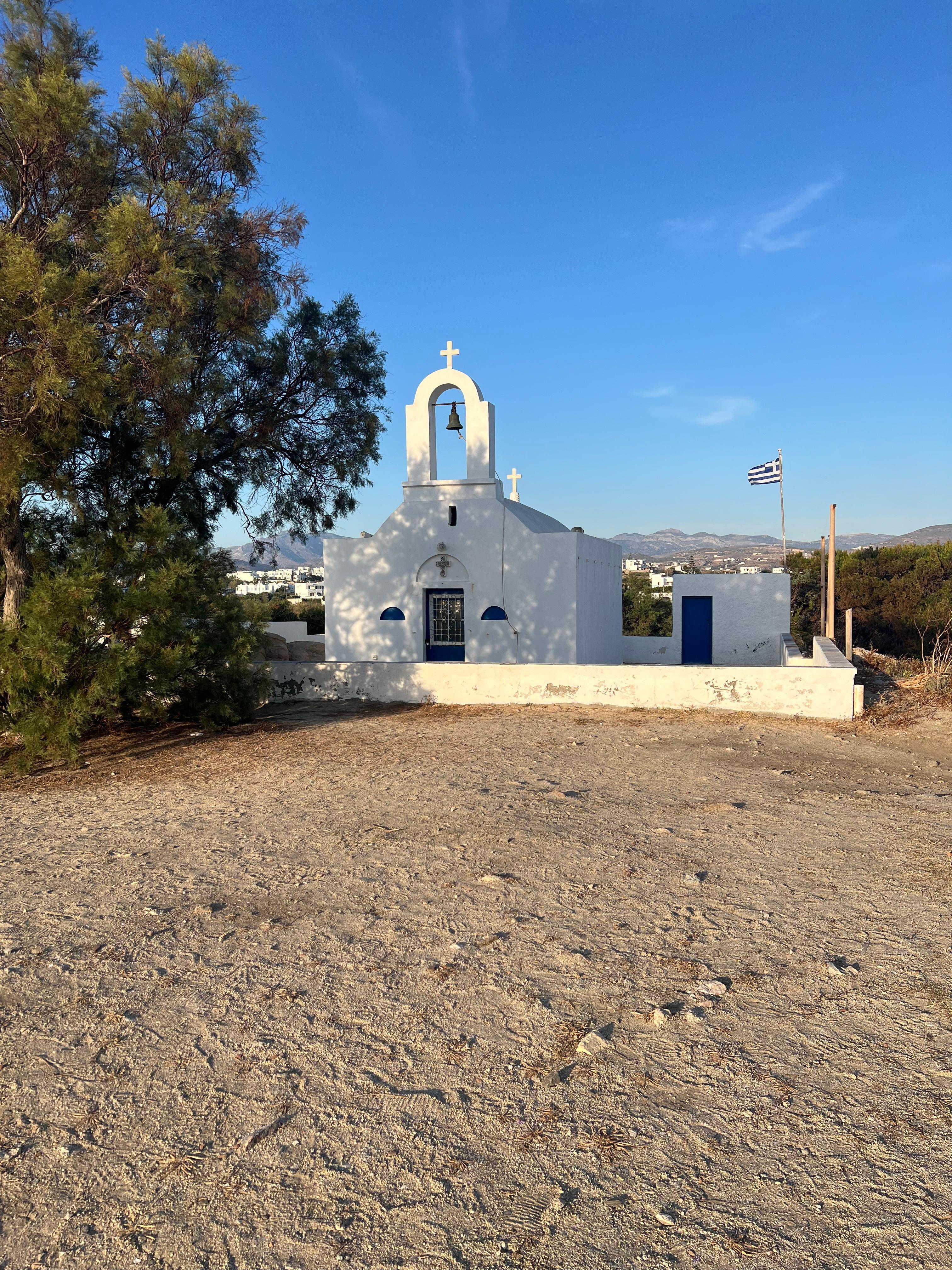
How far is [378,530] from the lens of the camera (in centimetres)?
1752

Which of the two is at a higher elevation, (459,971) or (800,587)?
(800,587)

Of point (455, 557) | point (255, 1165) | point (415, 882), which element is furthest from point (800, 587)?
point (255, 1165)

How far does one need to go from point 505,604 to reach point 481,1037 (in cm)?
1347

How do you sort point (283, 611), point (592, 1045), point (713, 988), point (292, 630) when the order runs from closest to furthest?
point (592, 1045) < point (713, 988) < point (292, 630) < point (283, 611)

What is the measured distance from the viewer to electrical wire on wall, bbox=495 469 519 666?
16.9 m

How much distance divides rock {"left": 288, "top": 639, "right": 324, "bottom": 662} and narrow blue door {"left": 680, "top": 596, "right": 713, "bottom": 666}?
9797 mm

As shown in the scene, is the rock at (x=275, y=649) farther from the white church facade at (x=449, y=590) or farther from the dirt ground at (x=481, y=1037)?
the dirt ground at (x=481, y=1037)

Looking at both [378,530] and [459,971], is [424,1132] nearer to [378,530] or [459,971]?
[459,971]

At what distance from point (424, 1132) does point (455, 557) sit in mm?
14458

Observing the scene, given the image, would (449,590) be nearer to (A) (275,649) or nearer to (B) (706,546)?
(A) (275,649)

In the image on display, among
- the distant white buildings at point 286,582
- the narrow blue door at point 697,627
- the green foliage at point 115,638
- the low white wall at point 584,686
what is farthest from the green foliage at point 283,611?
the narrow blue door at point 697,627

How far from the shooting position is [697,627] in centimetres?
2328

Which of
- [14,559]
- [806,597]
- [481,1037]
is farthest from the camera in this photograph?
[806,597]

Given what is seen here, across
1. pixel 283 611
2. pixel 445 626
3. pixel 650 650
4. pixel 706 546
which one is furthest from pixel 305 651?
pixel 706 546
